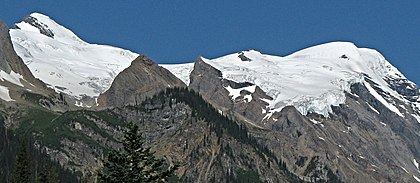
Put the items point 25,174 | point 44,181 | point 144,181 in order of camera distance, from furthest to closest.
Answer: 1. point 44,181
2. point 25,174
3. point 144,181

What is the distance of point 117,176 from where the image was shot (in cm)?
4138

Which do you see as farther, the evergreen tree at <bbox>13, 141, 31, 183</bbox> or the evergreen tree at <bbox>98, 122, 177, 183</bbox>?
the evergreen tree at <bbox>13, 141, 31, 183</bbox>

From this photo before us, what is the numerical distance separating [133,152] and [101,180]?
204 centimetres

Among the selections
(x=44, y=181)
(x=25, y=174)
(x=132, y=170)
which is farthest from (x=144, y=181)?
(x=44, y=181)

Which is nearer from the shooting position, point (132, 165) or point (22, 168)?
point (132, 165)

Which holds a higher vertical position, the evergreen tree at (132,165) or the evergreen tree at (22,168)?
the evergreen tree at (132,165)

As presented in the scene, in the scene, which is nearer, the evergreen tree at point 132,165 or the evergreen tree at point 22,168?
the evergreen tree at point 132,165

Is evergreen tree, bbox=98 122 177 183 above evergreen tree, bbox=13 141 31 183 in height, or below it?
above

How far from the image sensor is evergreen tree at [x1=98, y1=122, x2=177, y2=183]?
41.3 meters

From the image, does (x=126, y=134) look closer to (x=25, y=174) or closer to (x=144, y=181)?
(x=144, y=181)

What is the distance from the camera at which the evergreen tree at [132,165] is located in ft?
136

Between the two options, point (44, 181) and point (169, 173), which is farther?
point (44, 181)

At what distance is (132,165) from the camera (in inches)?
1645

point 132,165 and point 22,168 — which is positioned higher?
point 132,165
